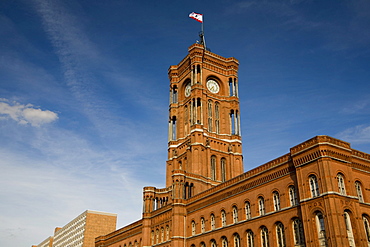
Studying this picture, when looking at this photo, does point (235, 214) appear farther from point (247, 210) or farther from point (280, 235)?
point (280, 235)

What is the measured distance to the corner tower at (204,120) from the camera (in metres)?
70.7

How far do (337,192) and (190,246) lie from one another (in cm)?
2622

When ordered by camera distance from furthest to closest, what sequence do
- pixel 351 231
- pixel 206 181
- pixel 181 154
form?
pixel 181 154 → pixel 206 181 → pixel 351 231

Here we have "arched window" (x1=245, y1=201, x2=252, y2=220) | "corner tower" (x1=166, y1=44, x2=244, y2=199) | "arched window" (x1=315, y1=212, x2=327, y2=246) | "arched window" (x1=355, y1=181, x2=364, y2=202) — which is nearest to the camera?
"arched window" (x1=315, y1=212, x2=327, y2=246)

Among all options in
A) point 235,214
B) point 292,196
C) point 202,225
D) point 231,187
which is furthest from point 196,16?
point 292,196

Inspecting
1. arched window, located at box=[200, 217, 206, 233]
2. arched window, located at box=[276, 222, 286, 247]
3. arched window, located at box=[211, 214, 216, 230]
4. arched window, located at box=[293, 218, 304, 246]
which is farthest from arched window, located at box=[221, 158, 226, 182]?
arched window, located at box=[293, 218, 304, 246]

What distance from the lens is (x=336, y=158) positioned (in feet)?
121

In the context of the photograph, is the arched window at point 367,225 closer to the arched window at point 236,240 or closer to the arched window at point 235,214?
the arched window at point 236,240

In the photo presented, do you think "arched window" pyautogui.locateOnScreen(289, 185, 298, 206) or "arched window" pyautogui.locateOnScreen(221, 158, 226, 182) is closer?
"arched window" pyautogui.locateOnScreen(289, 185, 298, 206)

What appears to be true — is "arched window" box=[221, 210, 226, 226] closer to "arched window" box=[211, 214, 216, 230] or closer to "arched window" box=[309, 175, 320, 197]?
"arched window" box=[211, 214, 216, 230]

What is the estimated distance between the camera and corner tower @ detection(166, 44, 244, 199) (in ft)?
232

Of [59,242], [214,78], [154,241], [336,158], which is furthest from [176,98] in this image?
[59,242]

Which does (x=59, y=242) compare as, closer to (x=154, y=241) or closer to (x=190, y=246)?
(x=154, y=241)

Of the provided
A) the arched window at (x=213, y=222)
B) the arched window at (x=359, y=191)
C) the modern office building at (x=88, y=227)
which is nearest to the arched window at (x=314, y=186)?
the arched window at (x=359, y=191)
